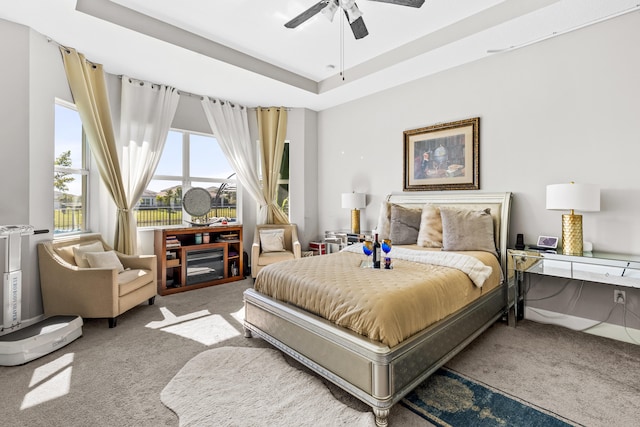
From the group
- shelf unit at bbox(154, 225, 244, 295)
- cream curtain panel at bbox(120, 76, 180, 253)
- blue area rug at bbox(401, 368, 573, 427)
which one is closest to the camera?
blue area rug at bbox(401, 368, 573, 427)

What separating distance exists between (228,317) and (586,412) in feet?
9.85

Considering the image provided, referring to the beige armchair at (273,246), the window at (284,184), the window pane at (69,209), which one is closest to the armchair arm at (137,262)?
the window pane at (69,209)

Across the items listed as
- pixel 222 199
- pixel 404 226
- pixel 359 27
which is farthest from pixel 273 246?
pixel 359 27

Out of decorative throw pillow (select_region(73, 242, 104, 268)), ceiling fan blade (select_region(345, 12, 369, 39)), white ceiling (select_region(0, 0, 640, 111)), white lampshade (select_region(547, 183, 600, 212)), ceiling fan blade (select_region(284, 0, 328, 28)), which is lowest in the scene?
decorative throw pillow (select_region(73, 242, 104, 268))

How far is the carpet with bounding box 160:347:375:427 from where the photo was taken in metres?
1.77

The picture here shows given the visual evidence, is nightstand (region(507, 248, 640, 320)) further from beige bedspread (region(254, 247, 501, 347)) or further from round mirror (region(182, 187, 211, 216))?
round mirror (region(182, 187, 211, 216))

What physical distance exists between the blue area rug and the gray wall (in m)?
1.77

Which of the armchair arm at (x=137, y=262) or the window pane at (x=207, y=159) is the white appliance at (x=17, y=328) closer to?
the armchair arm at (x=137, y=262)

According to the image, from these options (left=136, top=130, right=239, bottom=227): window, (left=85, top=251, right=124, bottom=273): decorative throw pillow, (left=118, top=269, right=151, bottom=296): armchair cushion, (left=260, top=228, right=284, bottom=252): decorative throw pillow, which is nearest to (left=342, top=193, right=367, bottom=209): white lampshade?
(left=260, top=228, right=284, bottom=252): decorative throw pillow

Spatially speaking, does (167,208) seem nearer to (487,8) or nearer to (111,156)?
(111,156)

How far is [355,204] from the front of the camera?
4715 millimetres

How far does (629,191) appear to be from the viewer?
2764 mm

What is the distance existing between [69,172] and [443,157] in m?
4.64

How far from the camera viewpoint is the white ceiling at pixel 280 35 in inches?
112
